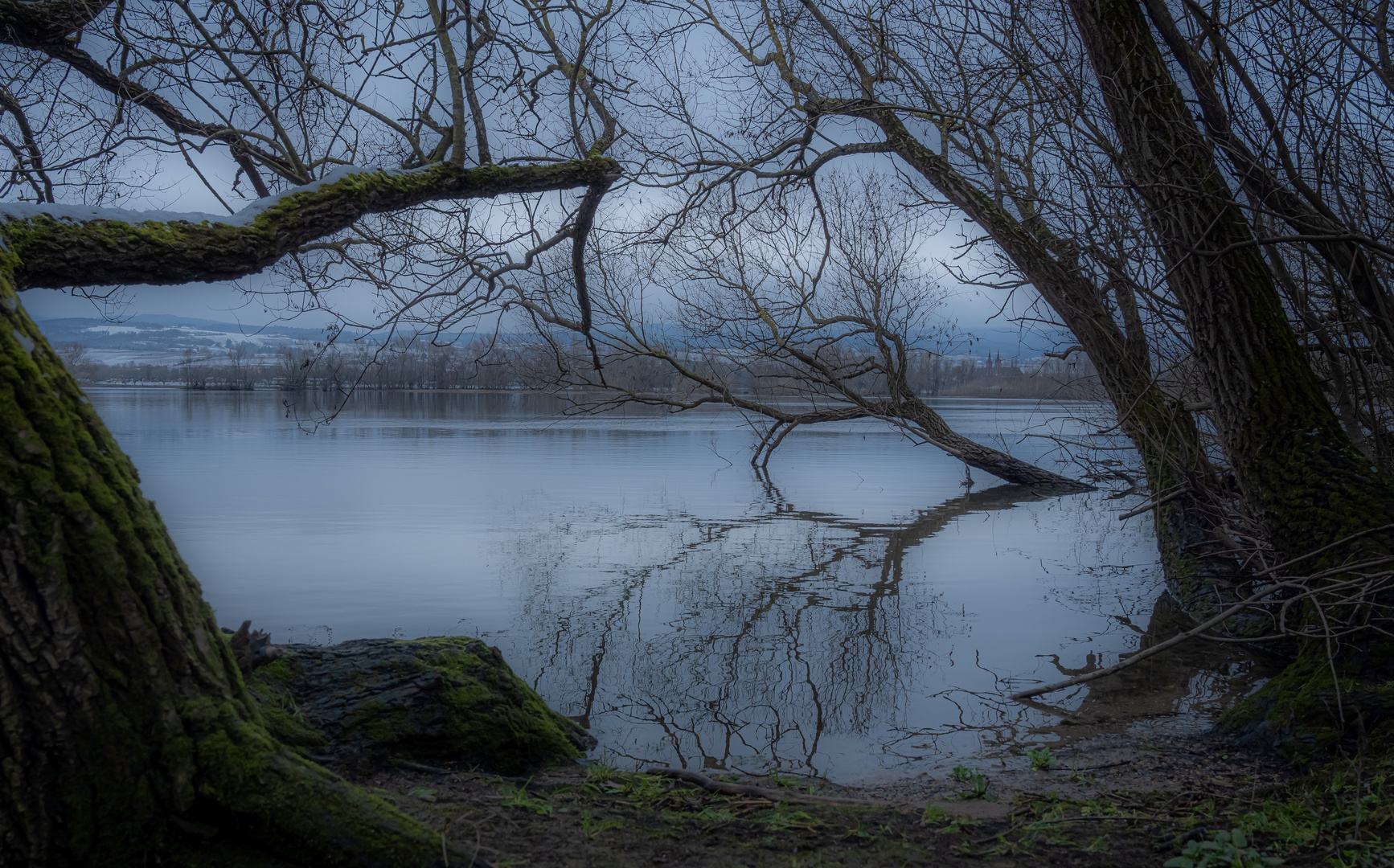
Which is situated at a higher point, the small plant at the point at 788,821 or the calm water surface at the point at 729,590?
the small plant at the point at 788,821

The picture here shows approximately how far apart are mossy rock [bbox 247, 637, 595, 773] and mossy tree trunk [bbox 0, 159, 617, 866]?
1.71 m

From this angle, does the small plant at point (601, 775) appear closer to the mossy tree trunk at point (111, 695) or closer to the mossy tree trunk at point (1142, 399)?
the mossy tree trunk at point (111, 695)

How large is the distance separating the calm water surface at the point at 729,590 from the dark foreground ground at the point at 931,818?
83 centimetres

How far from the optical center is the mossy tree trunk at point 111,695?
2098 millimetres

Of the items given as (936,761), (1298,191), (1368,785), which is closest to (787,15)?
(1298,191)

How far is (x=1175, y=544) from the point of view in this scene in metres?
8.66

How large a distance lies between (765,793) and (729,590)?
16.6 ft

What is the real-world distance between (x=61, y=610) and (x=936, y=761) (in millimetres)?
3997

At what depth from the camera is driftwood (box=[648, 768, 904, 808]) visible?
354 centimetres

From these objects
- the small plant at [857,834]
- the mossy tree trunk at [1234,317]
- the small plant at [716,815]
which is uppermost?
the mossy tree trunk at [1234,317]

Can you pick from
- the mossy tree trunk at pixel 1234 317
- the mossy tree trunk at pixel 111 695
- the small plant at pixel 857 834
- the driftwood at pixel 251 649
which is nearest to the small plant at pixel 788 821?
the small plant at pixel 857 834

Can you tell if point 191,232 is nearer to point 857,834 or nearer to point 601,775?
point 601,775

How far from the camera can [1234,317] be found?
196 inches

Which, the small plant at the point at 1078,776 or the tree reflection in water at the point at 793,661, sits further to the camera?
the tree reflection in water at the point at 793,661
